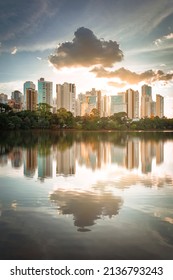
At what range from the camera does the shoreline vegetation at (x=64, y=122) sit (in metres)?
30.2

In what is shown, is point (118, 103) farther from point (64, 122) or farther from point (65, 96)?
point (64, 122)

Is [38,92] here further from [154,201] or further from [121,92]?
[154,201]

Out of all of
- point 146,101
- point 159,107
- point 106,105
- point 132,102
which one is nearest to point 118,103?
point 132,102

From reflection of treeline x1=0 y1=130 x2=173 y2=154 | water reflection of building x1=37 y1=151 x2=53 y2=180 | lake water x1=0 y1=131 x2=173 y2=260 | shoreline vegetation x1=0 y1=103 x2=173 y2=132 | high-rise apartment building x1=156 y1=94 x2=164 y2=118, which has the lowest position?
lake water x1=0 y1=131 x2=173 y2=260

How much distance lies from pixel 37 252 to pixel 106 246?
0.59 meters

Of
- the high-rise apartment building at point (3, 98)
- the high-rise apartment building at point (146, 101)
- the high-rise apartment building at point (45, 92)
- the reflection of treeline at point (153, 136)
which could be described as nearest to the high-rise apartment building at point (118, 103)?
the high-rise apartment building at point (146, 101)

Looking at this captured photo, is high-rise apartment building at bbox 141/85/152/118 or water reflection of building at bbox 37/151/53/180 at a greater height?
high-rise apartment building at bbox 141/85/152/118

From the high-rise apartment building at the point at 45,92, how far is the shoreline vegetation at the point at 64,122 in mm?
8310

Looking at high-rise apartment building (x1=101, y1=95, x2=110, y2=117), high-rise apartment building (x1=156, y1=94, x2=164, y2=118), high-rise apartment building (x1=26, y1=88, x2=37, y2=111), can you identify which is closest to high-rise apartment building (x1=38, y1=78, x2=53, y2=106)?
high-rise apartment building (x1=26, y1=88, x2=37, y2=111)

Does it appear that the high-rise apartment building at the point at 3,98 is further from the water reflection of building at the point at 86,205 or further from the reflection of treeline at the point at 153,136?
the water reflection of building at the point at 86,205

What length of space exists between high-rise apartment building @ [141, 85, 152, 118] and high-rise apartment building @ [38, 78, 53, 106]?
26582 millimetres

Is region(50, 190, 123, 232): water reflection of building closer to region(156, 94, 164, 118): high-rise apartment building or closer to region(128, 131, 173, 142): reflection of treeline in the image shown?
region(128, 131, 173, 142): reflection of treeline

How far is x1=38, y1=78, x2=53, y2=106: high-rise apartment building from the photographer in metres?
49.5

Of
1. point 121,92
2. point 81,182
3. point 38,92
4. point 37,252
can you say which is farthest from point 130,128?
point 37,252
